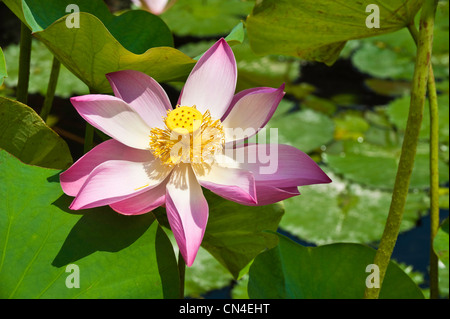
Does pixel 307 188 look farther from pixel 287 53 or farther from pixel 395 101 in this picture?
pixel 287 53

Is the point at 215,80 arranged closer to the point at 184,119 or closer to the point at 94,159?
the point at 184,119

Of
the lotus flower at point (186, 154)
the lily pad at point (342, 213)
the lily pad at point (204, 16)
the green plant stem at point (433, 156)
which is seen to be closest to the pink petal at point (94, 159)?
the lotus flower at point (186, 154)

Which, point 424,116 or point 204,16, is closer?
point 424,116

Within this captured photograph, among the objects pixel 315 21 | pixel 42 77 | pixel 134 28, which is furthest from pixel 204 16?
pixel 315 21

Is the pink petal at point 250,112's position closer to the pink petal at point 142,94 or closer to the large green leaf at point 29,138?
the pink petal at point 142,94

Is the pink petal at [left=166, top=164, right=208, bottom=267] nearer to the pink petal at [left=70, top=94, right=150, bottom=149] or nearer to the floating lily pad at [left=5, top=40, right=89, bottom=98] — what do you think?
the pink petal at [left=70, top=94, right=150, bottom=149]

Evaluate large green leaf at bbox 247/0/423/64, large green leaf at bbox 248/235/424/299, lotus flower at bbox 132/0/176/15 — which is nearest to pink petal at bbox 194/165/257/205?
large green leaf at bbox 248/235/424/299
